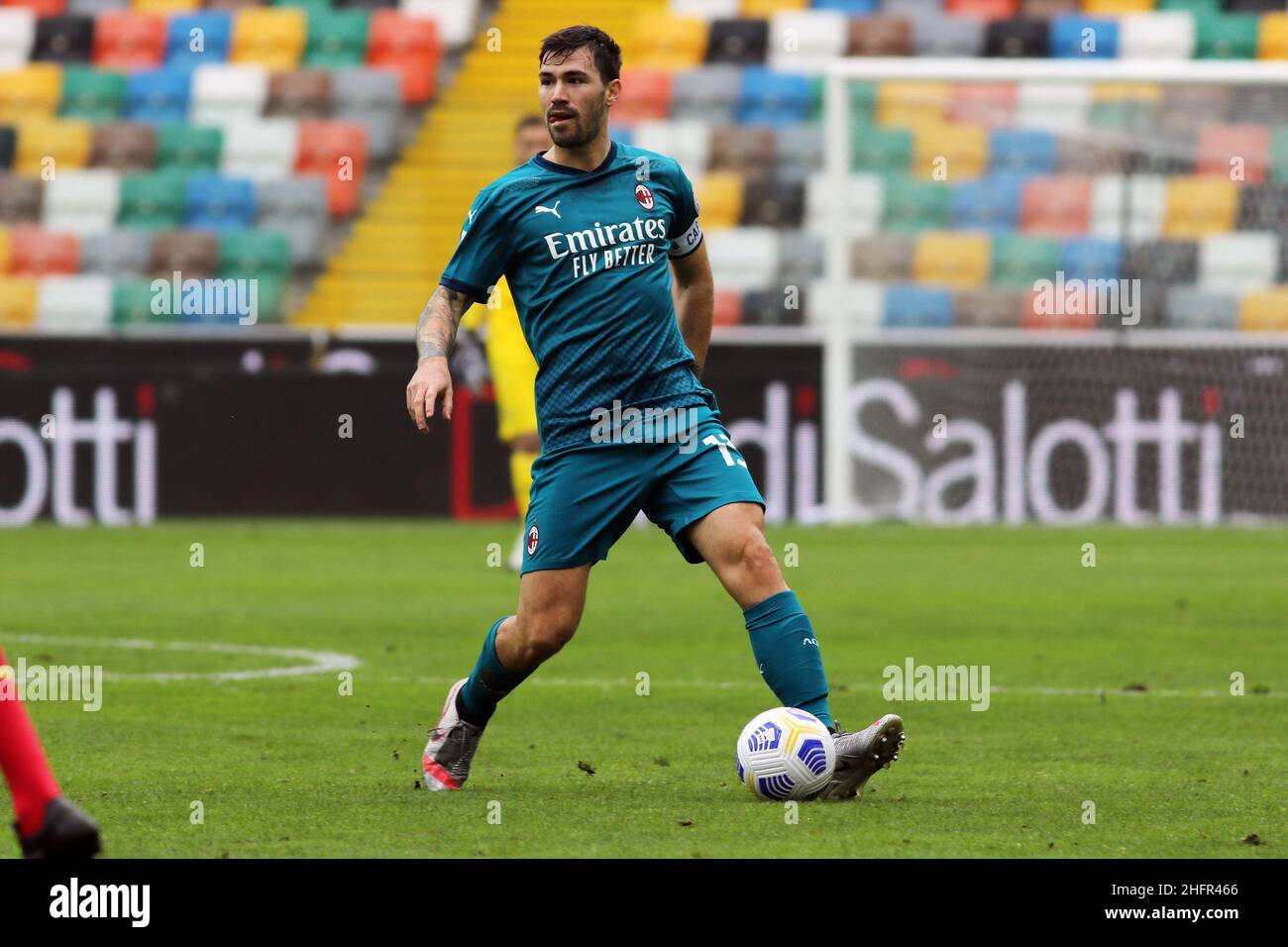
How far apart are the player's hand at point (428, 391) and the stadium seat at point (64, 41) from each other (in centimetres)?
1782

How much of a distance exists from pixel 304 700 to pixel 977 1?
14.9 metres

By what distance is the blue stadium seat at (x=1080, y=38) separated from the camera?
20797mm

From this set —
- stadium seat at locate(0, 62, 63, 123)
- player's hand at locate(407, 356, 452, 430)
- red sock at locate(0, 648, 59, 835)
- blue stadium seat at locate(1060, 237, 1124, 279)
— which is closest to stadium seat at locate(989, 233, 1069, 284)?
blue stadium seat at locate(1060, 237, 1124, 279)

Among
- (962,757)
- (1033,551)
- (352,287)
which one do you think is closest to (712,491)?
(962,757)

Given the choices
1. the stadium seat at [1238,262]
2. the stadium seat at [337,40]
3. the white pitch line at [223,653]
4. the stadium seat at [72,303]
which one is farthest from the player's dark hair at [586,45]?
the stadium seat at [337,40]

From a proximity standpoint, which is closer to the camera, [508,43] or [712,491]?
[712,491]

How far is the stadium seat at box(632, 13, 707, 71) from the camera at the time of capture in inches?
842

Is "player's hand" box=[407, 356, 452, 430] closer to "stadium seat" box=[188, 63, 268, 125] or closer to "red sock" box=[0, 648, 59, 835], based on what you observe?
"red sock" box=[0, 648, 59, 835]

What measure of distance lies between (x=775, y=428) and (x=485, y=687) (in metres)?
10.7

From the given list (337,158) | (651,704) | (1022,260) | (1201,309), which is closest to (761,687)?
(651,704)

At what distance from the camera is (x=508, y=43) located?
72.3ft

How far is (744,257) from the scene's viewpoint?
19.4 meters

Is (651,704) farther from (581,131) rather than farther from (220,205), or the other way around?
(220,205)
